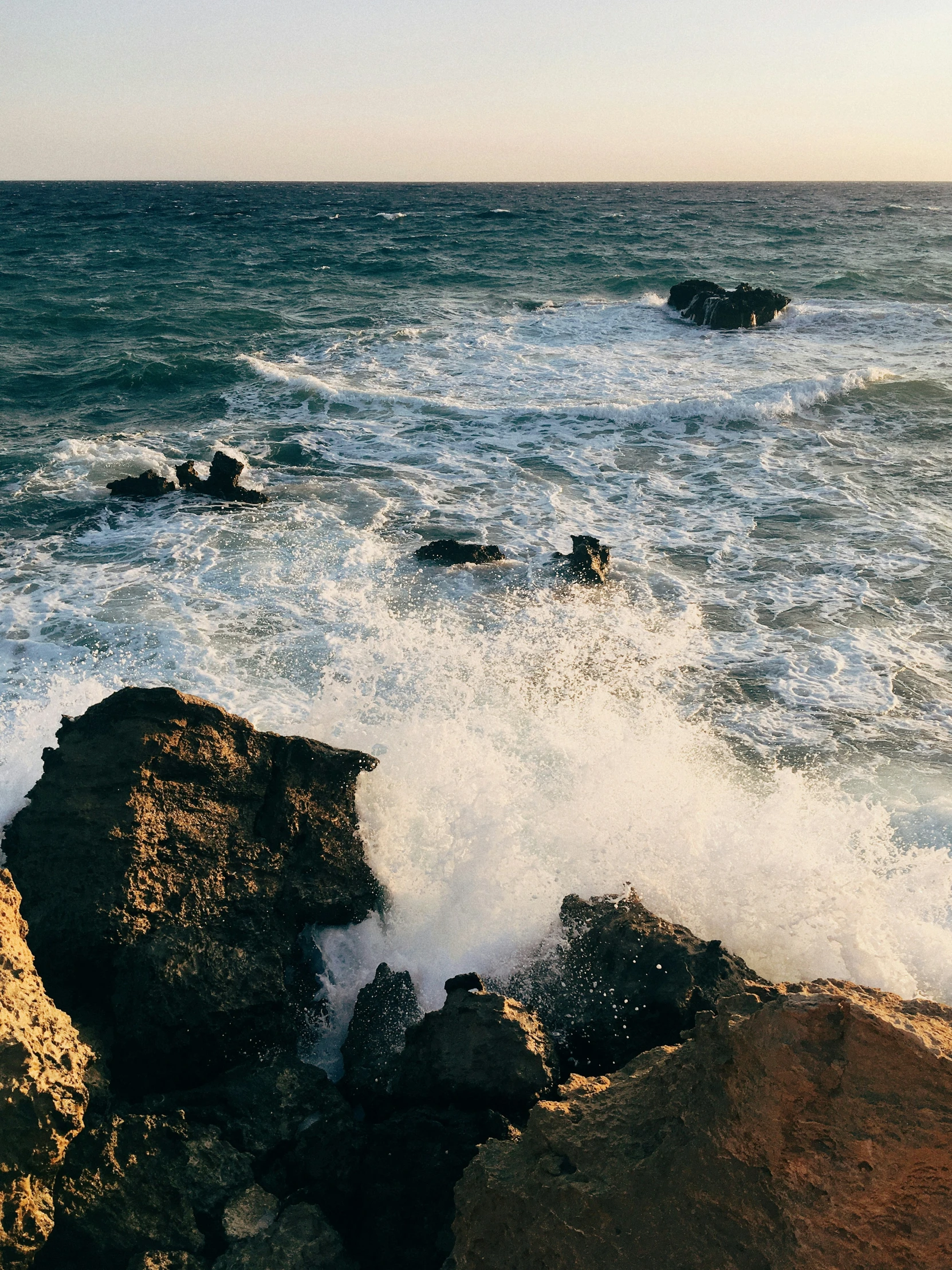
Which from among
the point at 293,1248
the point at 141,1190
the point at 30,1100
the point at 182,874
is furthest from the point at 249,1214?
the point at 182,874

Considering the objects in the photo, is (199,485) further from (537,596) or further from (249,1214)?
(249,1214)

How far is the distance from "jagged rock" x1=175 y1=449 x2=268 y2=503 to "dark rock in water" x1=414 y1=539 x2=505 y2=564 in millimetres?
2923

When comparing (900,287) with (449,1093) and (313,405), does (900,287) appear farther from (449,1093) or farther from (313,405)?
(449,1093)

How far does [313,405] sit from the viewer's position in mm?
16094

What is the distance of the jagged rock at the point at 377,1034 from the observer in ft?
14.0

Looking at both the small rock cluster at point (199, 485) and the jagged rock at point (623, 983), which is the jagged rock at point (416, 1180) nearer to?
the jagged rock at point (623, 983)

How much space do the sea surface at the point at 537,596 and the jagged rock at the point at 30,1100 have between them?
151cm

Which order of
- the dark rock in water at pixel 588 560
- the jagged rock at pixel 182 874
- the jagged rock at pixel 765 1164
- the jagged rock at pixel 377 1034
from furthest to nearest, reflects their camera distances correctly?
the dark rock in water at pixel 588 560
the jagged rock at pixel 377 1034
the jagged rock at pixel 182 874
the jagged rock at pixel 765 1164

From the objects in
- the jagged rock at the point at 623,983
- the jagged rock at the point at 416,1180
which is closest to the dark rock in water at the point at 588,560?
the jagged rock at the point at 623,983

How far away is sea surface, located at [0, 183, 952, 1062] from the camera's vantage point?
548cm

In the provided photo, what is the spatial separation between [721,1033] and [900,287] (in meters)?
31.0

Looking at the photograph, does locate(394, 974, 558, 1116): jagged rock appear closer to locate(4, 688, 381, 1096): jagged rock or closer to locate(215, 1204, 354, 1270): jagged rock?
locate(215, 1204, 354, 1270): jagged rock

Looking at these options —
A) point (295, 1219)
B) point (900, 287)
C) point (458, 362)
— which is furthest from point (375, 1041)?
point (900, 287)

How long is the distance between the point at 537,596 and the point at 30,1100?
6.63 meters
